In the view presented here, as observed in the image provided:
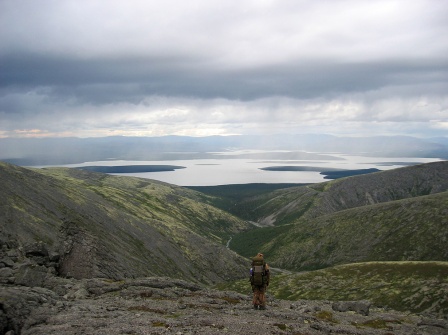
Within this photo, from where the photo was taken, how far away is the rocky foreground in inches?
1158

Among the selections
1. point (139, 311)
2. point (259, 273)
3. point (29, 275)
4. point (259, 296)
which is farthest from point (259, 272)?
Result: point (29, 275)

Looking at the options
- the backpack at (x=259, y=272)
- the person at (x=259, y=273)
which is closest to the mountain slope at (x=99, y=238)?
the person at (x=259, y=273)

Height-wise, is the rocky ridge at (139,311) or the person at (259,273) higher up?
the person at (259,273)

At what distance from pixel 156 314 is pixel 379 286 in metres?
83.2

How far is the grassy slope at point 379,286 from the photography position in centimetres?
8600

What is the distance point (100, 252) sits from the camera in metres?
65.3

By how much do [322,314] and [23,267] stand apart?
35.5 metres

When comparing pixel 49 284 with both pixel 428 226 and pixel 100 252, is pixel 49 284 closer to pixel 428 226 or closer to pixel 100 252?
pixel 100 252

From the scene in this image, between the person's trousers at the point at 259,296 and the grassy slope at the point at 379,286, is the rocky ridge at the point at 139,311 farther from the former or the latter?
the grassy slope at the point at 379,286

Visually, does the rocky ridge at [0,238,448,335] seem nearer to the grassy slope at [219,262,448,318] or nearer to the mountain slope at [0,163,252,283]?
the mountain slope at [0,163,252,283]

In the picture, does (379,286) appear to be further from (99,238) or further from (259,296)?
(99,238)

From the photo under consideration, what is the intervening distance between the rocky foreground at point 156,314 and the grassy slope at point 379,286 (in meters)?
42.9

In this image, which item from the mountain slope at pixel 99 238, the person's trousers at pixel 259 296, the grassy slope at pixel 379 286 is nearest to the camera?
the person's trousers at pixel 259 296

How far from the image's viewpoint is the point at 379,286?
101 m
